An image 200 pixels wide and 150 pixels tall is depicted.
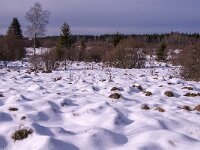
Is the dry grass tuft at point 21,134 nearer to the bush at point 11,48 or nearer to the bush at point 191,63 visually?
the bush at point 191,63

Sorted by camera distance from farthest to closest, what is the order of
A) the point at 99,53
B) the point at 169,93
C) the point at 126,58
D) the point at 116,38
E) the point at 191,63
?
the point at 116,38, the point at 99,53, the point at 126,58, the point at 191,63, the point at 169,93

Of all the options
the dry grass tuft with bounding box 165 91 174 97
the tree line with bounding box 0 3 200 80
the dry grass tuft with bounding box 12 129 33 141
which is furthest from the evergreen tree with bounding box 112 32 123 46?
the dry grass tuft with bounding box 12 129 33 141

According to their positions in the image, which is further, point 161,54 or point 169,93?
point 161,54

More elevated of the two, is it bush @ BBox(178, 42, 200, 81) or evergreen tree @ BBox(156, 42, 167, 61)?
bush @ BBox(178, 42, 200, 81)

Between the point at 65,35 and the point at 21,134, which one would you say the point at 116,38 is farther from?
the point at 21,134

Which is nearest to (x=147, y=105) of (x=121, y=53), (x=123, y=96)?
(x=123, y=96)

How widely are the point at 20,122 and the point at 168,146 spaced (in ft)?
9.06

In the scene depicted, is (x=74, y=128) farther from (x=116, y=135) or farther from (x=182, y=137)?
(x=182, y=137)

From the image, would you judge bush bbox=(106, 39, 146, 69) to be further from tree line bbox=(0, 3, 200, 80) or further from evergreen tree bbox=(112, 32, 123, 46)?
evergreen tree bbox=(112, 32, 123, 46)

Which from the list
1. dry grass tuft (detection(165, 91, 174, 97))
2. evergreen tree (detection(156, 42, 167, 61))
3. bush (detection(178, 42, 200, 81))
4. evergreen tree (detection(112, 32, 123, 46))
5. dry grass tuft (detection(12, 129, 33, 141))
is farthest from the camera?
evergreen tree (detection(112, 32, 123, 46))

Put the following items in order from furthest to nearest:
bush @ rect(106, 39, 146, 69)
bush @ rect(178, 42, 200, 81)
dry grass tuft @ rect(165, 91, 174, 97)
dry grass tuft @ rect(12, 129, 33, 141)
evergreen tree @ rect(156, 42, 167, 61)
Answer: evergreen tree @ rect(156, 42, 167, 61) < bush @ rect(106, 39, 146, 69) < bush @ rect(178, 42, 200, 81) < dry grass tuft @ rect(165, 91, 174, 97) < dry grass tuft @ rect(12, 129, 33, 141)

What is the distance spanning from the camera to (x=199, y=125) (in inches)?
260

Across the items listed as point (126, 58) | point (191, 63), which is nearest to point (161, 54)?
point (126, 58)

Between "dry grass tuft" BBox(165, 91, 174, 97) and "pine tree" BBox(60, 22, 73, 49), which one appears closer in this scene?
"dry grass tuft" BBox(165, 91, 174, 97)
